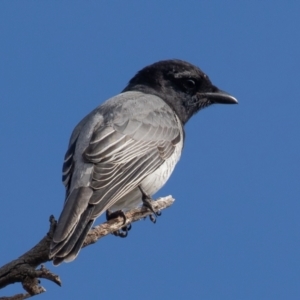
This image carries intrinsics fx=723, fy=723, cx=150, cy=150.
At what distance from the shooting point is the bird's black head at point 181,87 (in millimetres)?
11680

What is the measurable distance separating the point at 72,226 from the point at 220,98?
536 cm

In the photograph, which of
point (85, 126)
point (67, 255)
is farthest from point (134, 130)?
point (67, 255)

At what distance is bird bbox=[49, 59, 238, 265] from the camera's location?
7664 mm

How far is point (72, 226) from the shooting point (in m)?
7.29

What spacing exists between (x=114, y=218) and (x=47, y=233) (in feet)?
4.61

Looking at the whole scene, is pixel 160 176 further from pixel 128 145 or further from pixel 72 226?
pixel 72 226

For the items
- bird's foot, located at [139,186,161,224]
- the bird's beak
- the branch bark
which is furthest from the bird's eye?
the branch bark

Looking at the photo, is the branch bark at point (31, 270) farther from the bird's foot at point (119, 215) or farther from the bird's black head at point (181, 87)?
the bird's black head at point (181, 87)

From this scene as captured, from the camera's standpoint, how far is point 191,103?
38.7ft

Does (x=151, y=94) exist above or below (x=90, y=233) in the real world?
above

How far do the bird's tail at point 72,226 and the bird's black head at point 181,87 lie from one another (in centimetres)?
399

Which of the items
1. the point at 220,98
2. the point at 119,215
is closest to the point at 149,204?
the point at 119,215

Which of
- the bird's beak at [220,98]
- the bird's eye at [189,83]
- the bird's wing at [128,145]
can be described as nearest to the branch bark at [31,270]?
the bird's wing at [128,145]

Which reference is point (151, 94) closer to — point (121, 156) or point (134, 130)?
point (134, 130)
